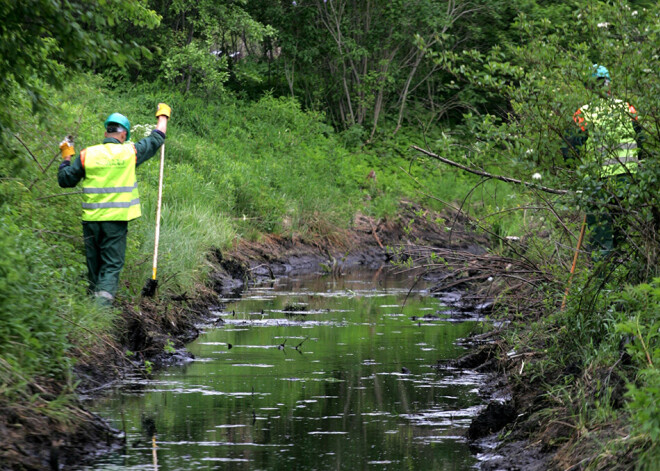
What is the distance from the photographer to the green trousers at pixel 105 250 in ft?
32.8

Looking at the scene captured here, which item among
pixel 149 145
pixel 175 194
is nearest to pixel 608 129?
pixel 149 145

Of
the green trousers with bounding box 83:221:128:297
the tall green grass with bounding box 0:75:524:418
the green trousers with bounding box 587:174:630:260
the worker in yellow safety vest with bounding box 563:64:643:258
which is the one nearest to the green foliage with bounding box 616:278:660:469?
the green trousers with bounding box 587:174:630:260

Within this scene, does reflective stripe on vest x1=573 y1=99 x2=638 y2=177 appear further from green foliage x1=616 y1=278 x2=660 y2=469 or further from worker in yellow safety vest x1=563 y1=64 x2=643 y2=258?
green foliage x1=616 y1=278 x2=660 y2=469

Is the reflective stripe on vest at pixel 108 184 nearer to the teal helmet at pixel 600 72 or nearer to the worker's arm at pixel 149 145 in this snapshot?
the worker's arm at pixel 149 145

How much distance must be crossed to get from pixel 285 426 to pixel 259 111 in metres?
18.7

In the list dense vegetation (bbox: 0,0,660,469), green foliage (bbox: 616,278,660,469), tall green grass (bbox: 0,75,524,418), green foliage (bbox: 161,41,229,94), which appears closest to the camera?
green foliage (bbox: 616,278,660,469)

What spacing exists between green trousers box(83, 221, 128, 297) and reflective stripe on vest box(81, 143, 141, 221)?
0.33ft

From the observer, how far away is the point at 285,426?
7391mm

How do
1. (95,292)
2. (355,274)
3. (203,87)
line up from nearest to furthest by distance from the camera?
(95,292) < (355,274) < (203,87)

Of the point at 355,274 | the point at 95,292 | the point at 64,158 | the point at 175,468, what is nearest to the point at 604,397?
the point at 175,468

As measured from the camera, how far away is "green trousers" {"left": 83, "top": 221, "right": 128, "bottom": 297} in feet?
32.8

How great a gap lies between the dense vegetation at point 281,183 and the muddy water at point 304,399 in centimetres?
67

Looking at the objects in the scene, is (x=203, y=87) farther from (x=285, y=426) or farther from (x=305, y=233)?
(x=285, y=426)

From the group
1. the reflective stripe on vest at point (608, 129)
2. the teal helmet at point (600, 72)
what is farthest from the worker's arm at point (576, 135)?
the teal helmet at point (600, 72)
